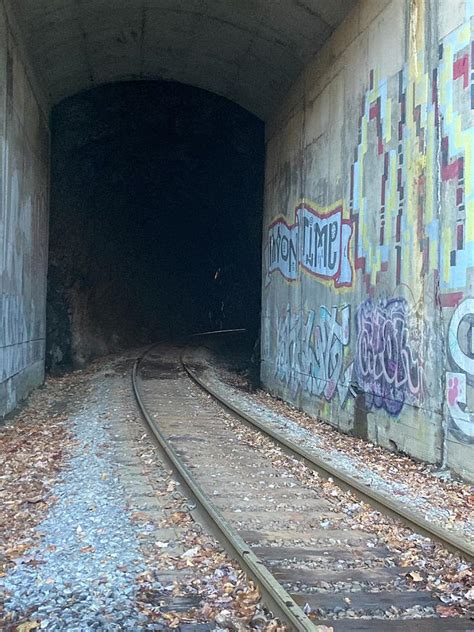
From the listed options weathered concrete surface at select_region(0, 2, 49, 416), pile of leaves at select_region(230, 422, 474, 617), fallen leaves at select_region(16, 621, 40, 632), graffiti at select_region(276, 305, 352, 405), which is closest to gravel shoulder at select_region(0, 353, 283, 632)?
fallen leaves at select_region(16, 621, 40, 632)

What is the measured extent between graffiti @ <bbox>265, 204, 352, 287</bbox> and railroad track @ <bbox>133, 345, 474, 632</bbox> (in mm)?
3291

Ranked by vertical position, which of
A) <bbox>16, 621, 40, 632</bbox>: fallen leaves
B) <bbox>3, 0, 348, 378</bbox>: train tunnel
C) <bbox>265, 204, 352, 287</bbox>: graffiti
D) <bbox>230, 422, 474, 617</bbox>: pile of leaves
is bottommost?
<bbox>230, 422, 474, 617</bbox>: pile of leaves

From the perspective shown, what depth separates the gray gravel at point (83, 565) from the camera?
12.2 feet

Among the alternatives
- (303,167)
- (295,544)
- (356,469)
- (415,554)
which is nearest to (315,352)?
(303,167)

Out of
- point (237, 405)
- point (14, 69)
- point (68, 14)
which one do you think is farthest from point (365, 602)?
point (68, 14)

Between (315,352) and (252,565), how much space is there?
7686mm

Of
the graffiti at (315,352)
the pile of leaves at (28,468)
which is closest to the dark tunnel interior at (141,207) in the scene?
the graffiti at (315,352)

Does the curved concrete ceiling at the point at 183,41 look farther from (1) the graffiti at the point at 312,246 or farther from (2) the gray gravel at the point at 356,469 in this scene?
(2) the gray gravel at the point at 356,469

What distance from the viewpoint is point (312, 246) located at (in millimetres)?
11992

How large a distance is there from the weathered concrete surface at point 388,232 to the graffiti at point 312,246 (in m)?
0.04

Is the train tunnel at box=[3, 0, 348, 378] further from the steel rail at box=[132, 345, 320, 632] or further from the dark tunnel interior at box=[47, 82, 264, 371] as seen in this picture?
the steel rail at box=[132, 345, 320, 632]

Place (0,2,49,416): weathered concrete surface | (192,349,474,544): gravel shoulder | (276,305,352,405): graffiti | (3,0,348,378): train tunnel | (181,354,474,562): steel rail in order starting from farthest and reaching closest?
(3,0,348,378): train tunnel → (0,2,49,416): weathered concrete surface → (276,305,352,405): graffiti → (192,349,474,544): gravel shoulder → (181,354,474,562): steel rail

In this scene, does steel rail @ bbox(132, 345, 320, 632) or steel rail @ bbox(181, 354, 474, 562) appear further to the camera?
steel rail @ bbox(181, 354, 474, 562)

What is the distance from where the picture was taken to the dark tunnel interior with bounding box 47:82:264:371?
65.1ft
